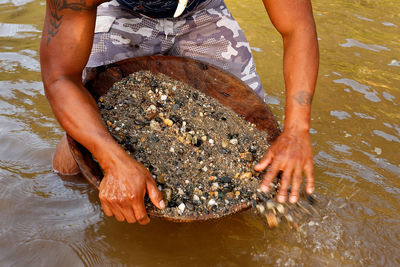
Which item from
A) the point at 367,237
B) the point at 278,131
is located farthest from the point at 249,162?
the point at 367,237

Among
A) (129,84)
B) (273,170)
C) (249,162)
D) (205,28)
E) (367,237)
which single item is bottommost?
(367,237)

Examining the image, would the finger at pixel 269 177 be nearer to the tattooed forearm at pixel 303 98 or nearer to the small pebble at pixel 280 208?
the small pebble at pixel 280 208

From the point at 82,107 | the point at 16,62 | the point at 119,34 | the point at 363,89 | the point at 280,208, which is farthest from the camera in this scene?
the point at 16,62

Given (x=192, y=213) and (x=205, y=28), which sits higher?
(x=205, y=28)

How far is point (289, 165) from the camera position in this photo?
149 centimetres

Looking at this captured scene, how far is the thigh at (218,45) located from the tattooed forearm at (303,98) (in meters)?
0.56

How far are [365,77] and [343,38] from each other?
0.89 meters

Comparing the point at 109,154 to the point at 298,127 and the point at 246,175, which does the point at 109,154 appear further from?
the point at 298,127

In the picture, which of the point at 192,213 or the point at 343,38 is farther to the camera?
the point at 343,38

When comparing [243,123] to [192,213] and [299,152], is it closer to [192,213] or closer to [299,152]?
[299,152]

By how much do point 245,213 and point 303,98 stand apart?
27.0 inches

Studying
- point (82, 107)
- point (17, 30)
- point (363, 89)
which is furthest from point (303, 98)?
point (17, 30)

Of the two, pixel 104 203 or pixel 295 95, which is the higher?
pixel 295 95

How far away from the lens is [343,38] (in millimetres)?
3951
